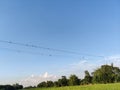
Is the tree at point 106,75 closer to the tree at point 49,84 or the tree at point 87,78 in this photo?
the tree at point 87,78

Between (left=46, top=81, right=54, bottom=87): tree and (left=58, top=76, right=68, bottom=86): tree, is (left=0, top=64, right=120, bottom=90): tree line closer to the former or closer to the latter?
(left=58, top=76, right=68, bottom=86): tree

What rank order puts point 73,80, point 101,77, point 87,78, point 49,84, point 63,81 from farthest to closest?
point 49,84
point 63,81
point 73,80
point 87,78
point 101,77

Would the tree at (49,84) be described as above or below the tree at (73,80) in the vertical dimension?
below

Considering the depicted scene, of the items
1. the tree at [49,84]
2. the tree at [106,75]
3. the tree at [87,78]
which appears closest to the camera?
the tree at [106,75]

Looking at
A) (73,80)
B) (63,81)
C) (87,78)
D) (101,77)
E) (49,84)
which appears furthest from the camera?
(49,84)

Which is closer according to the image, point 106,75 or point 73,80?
point 106,75

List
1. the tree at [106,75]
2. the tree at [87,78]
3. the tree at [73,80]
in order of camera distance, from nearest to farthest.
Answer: the tree at [106,75]
the tree at [87,78]
the tree at [73,80]

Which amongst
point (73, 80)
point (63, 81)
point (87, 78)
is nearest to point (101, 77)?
point (87, 78)

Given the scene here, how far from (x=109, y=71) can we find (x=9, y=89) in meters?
43.4

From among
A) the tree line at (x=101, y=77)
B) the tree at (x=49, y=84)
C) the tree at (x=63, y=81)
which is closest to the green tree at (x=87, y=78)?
the tree line at (x=101, y=77)

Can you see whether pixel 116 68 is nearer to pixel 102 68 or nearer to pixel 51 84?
pixel 102 68

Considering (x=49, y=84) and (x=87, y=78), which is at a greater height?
(x=87, y=78)

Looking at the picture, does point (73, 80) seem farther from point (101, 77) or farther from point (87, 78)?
point (101, 77)

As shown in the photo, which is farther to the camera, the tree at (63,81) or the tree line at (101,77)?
→ the tree at (63,81)
